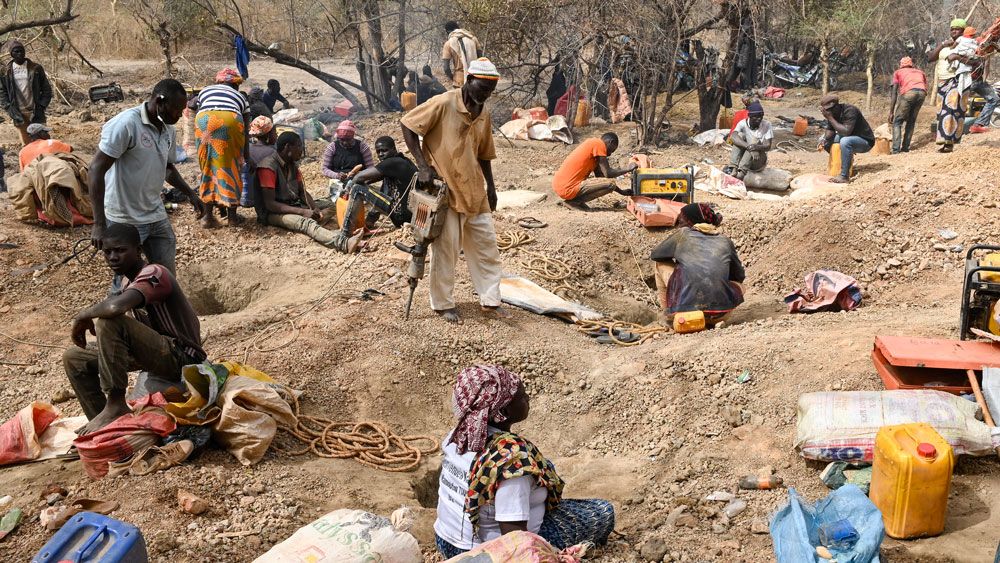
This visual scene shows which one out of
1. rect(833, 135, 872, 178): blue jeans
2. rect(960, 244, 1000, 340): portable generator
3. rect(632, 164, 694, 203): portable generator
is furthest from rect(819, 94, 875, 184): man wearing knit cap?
rect(960, 244, 1000, 340): portable generator

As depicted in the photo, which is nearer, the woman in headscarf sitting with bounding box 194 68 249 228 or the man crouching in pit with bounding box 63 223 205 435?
the man crouching in pit with bounding box 63 223 205 435

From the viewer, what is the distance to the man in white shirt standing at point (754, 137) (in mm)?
9477

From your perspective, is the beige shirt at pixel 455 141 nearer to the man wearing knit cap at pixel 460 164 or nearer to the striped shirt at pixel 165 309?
the man wearing knit cap at pixel 460 164

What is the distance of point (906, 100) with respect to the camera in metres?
10.4

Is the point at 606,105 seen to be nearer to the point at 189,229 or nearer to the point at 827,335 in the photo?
the point at 189,229

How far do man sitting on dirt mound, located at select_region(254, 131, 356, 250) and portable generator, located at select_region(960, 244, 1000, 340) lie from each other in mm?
5163

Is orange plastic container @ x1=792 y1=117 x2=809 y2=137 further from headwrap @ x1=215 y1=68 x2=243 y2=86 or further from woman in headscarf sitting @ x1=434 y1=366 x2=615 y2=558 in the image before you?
woman in headscarf sitting @ x1=434 y1=366 x2=615 y2=558

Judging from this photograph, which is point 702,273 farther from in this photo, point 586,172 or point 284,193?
point 284,193

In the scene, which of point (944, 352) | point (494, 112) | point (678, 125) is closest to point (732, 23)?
point (678, 125)

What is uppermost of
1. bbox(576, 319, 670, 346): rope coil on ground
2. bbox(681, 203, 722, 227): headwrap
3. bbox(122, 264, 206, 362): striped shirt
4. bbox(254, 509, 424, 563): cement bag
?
bbox(122, 264, 206, 362): striped shirt

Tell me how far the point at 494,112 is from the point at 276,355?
8684 millimetres

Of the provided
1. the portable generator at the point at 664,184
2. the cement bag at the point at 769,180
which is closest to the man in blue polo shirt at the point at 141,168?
the portable generator at the point at 664,184

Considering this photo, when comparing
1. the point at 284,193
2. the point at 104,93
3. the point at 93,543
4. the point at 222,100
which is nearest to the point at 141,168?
the point at 93,543

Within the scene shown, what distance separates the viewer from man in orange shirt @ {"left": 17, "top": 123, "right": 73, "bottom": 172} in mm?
7863
